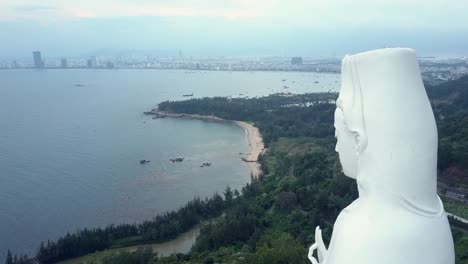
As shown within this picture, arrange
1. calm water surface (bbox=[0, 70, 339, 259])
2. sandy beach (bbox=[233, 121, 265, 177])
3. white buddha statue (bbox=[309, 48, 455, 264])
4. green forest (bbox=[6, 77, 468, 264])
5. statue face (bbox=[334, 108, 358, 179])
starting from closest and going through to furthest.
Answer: white buddha statue (bbox=[309, 48, 455, 264]) → statue face (bbox=[334, 108, 358, 179]) → green forest (bbox=[6, 77, 468, 264]) → calm water surface (bbox=[0, 70, 339, 259]) → sandy beach (bbox=[233, 121, 265, 177])

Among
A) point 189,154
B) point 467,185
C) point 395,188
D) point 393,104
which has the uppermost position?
Answer: point 393,104

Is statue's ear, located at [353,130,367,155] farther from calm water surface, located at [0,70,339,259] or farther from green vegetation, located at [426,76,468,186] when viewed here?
calm water surface, located at [0,70,339,259]

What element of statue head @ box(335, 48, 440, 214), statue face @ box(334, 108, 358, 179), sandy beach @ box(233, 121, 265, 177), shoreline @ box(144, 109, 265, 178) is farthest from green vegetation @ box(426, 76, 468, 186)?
statue head @ box(335, 48, 440, 214)

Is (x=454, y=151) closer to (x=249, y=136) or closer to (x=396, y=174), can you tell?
(x=396, y=174)

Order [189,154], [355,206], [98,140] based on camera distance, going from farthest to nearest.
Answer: [98,140]
[189,154]
[355,206]

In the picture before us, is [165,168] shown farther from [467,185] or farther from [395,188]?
[395,188]

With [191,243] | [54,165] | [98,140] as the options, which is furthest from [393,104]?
[98,140]

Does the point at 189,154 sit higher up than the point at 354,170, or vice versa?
the point at 354,170
